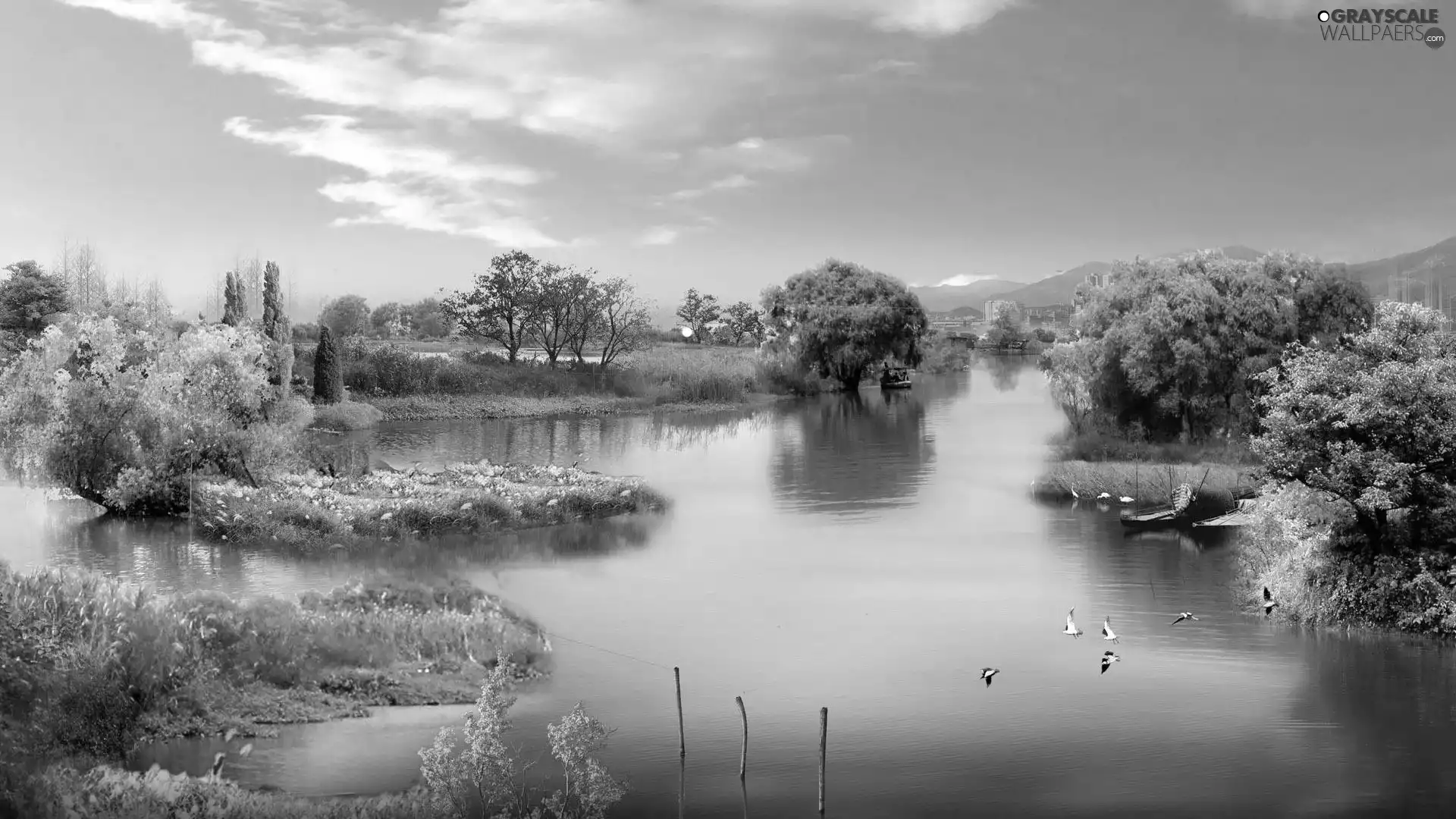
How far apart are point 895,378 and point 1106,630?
137ft

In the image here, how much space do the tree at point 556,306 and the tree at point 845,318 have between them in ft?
34.7

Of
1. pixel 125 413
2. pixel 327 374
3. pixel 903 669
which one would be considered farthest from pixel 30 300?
pixel 903 669

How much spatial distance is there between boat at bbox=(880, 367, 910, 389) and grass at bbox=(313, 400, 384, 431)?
26.1 meters

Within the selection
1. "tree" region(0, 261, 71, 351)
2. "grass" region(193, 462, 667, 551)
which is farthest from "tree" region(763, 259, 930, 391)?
"grass" region(193, 462, 667, 551)

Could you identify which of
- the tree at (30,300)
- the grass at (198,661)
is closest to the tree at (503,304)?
the tree at (30,300)

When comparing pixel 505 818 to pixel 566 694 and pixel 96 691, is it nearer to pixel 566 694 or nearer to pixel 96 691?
pixel 566 694

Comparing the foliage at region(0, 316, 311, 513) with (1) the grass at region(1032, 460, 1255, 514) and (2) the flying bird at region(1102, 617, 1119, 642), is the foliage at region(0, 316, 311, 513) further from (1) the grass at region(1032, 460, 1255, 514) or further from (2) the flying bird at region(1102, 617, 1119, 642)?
(1) the grass at region(1032, 460, 1255, 514)

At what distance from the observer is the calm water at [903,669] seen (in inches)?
328

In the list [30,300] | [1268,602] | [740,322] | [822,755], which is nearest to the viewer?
[822,755]

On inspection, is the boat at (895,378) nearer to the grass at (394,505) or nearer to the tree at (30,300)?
the tree at (30,300)

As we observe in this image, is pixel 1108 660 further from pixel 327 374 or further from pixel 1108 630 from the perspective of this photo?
pixel 327 374

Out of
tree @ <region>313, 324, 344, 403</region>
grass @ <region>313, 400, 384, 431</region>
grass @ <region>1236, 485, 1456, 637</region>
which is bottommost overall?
grass @ <region>1236, 485, 1456, 637</region>

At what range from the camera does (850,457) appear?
2680 cm

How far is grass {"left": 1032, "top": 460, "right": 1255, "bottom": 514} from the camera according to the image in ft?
65.0
